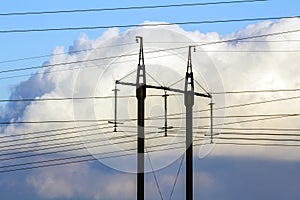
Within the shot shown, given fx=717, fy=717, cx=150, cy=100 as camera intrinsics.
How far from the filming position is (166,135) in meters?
30.4

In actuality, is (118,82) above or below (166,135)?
above

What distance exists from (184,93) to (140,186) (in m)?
4.18

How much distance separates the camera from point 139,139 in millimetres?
29438

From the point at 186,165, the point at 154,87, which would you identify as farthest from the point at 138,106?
the point at 186,165

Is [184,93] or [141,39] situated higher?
[141,39]

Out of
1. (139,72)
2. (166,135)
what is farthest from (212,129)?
(139,72)

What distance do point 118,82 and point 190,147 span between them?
4.12 meters

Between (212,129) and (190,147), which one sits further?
(212,129)

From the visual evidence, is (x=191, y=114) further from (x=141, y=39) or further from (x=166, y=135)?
(x=141, y=39)

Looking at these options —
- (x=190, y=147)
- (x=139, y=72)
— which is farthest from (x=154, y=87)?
(x=190, y=147)

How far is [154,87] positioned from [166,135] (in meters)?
2.19

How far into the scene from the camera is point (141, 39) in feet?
98.8

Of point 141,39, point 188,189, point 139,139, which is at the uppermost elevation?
point 141,39

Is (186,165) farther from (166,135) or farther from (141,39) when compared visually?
(141,39)
